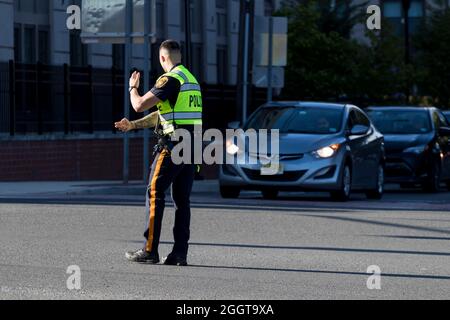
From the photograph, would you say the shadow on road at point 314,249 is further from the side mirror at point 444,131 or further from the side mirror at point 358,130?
the side mirror at point 444,131

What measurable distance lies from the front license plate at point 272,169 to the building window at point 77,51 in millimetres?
13522

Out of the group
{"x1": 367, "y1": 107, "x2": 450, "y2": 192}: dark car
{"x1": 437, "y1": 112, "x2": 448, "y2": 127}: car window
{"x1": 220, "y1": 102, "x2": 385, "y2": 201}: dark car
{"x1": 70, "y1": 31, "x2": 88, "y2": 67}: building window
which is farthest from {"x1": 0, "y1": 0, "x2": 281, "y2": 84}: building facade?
{"x1": 220, "y1": 102, "x2": 385, "y2": 201}: dark car

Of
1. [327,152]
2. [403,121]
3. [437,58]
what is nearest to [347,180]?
[327,152]

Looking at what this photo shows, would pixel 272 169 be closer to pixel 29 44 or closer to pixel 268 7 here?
pixel 29 44

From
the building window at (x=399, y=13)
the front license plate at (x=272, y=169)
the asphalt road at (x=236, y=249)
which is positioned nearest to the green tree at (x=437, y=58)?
the building window at (x=399, y=13)

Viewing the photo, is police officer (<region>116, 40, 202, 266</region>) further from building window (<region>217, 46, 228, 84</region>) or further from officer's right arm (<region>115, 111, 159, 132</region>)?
building window (<region>217, 46, 228, 84</region>)

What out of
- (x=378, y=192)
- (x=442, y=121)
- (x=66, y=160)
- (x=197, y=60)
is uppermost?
(x=197, y=60)

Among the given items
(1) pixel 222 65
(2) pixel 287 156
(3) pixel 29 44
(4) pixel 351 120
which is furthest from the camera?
(1) pixel 222 65

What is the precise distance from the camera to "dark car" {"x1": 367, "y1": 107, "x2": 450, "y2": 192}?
27312 mm

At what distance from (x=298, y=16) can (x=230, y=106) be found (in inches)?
267

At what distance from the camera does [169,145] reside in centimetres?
1264

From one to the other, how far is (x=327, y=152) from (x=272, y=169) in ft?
3.17

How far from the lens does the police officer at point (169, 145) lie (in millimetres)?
12617

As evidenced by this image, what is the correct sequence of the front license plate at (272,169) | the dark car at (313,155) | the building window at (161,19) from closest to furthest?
the front license plate at (272,169), the dark car at (313,155), the building window at (161,19)
